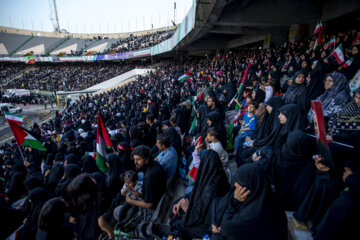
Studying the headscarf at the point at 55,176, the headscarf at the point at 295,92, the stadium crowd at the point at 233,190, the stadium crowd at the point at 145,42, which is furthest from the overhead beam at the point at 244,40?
the headscarf at the point at 55,176

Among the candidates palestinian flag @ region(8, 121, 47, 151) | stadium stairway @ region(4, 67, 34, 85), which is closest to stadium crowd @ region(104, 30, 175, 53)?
stadium stairway @ region(4, 67, 34, 85)

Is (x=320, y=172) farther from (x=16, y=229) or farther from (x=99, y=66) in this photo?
(x=99, y=66)

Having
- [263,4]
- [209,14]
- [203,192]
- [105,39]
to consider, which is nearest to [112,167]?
[203,192]

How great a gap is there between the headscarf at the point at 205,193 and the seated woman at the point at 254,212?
0.36 m

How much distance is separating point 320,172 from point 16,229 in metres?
3.67

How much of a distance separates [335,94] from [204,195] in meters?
3.06

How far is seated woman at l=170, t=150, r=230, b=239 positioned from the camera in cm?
210

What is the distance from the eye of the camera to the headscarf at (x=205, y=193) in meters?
2.10

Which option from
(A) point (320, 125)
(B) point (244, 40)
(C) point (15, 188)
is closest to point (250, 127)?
(A) point (320, 125)

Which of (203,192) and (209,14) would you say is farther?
Answer: (209,14)

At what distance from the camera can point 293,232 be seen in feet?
6.70

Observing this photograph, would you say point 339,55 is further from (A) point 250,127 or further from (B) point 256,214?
(B) point 256,214

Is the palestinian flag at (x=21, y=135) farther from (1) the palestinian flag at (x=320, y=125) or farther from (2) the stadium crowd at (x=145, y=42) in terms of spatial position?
(2) the stadium crowd at (x=145, y=42)

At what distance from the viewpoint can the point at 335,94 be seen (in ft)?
11.3
